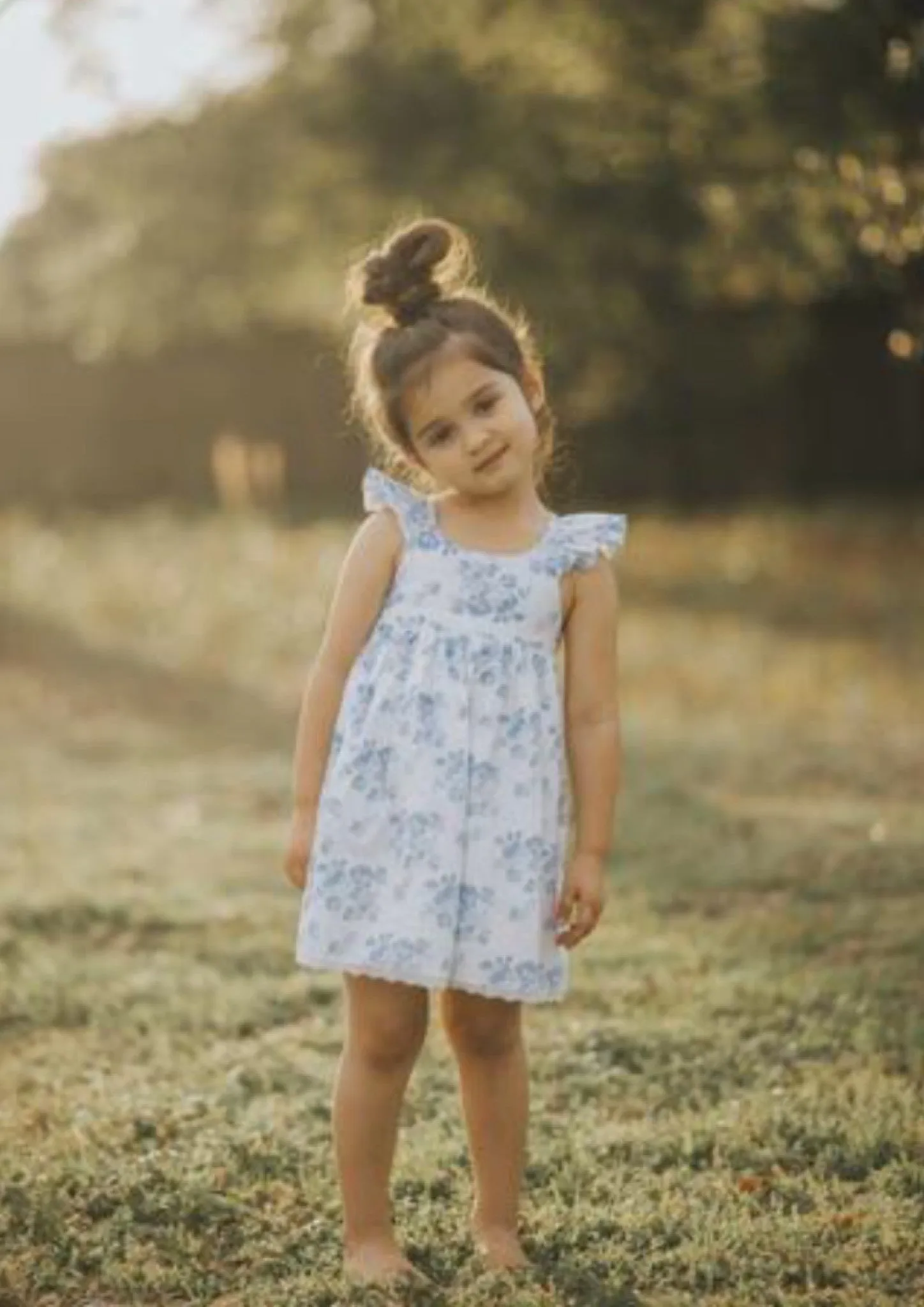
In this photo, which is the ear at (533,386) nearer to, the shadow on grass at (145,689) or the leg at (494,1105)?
the leg at (494,1105)

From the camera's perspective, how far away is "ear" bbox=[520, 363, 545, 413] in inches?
146

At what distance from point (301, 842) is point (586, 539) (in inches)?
27.2

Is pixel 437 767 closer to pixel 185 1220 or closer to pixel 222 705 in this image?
pixel 185 1220

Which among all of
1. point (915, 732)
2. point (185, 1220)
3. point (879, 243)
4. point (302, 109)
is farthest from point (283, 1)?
point (185, 1220)

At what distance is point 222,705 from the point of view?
11242 millimetres

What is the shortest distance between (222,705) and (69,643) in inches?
87.6

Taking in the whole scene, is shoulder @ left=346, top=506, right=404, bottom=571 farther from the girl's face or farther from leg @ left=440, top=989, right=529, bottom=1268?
leg @ left=440, top=989, right=529, bottom=1268

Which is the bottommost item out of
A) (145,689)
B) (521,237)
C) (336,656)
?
(336,656)

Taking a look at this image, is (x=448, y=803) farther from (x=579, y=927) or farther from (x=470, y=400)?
(x=470, y=400)

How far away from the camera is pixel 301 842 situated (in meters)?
3.58

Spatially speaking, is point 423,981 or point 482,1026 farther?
point 482,1026

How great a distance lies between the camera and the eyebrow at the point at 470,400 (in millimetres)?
3611

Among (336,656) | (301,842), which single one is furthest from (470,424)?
(301,842)

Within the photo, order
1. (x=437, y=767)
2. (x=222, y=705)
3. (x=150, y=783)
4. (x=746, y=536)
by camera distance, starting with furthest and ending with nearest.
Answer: (x=746, y=536), (x=222, y=705), (x=150, y=783), (x=437, y=767)
